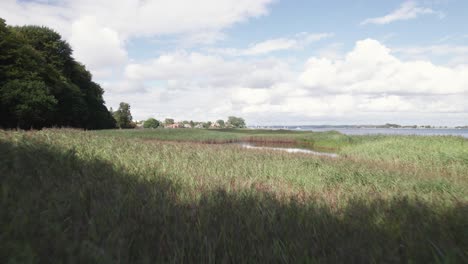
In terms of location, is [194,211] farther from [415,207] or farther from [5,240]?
[415,207]

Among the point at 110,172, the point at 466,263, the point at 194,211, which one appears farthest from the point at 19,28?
the point at 466,263

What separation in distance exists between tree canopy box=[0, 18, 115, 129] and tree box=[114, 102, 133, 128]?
26340 mm

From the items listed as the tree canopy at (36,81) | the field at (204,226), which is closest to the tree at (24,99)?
the tree canopy at (36,81)

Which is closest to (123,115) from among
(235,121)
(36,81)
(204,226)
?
(36,81)

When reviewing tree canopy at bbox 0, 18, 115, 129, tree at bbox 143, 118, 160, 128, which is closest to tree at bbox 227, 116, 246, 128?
tree at bbox 143, 118, 160, 128

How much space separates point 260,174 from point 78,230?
6.20 metres

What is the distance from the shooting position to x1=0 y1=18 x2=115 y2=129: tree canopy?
2808cm

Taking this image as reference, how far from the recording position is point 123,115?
2884 inches

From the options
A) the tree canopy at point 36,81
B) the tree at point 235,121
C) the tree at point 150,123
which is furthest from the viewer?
the tree at point 235,121

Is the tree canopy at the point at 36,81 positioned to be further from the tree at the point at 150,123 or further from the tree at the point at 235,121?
the tree at the point at 235,121

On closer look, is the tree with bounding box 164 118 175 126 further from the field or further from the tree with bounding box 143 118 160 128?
the field

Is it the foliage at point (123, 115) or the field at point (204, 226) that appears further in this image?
the foliage at point (123, 115)

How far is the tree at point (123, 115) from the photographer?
72250 millimetres

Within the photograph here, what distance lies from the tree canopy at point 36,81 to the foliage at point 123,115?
26.4 m
